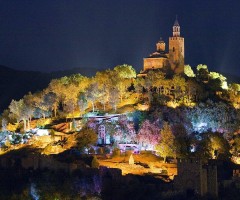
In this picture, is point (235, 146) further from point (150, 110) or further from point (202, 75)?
point (202, 75)

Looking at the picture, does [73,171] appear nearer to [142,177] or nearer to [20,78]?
[142,177]

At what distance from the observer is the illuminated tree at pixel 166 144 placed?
46.8m

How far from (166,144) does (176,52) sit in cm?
2428

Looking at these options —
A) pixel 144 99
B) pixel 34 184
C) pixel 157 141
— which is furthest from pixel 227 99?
pixel 34 184

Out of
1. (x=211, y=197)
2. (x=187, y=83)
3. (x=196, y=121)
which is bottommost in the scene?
(x=211, y=197)

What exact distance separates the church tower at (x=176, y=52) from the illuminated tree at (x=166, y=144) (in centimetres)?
2124

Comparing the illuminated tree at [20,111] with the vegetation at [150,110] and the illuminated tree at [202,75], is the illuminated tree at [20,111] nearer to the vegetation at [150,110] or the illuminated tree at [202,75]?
the vegetation at [150,110]

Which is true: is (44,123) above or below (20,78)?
below

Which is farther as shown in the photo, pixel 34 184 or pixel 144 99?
pixel 144 99

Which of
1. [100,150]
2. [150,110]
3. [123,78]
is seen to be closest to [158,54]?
[123,78]

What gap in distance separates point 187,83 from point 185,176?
98.5ft

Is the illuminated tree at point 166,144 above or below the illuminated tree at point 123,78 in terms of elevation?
below

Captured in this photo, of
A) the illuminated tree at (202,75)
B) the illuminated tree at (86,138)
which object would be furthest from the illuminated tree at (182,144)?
the illuminated tree at (202,75)

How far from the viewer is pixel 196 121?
55.8 metres
